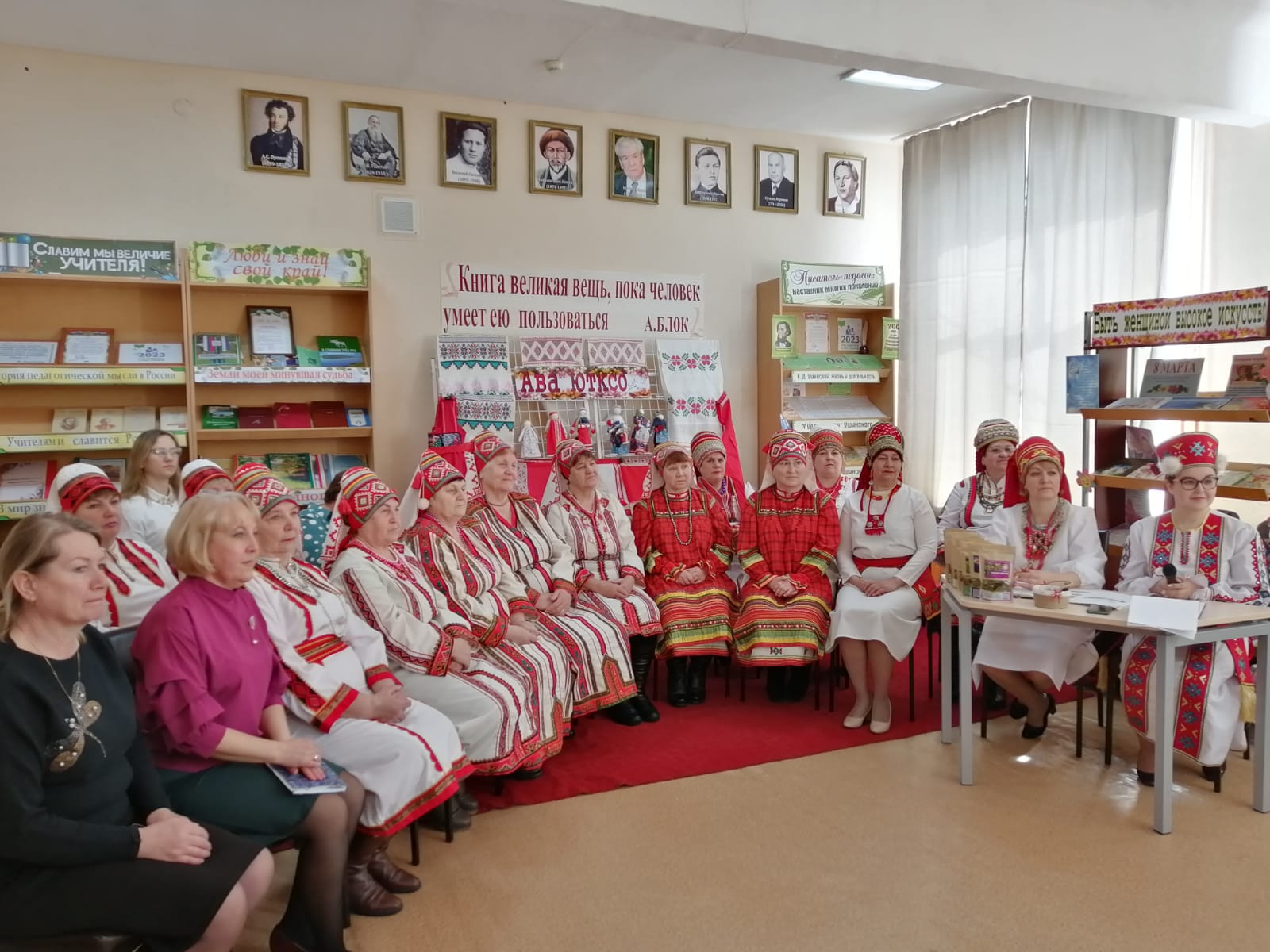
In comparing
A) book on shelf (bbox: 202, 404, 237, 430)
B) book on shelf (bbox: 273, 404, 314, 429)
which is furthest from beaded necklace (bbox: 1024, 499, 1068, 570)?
book on shelf (bbox: 202, 404, 237, 430)

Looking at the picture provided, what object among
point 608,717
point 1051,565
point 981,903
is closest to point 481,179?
point 608,717

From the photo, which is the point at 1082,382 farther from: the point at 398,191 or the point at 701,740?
the point at 398,191

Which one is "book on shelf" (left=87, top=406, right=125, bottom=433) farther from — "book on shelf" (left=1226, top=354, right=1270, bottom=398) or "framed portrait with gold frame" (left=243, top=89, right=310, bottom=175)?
"book on shelf" (left=1226, top=354, right=1270, bottom=398)

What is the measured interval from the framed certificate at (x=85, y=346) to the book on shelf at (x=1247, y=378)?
550 centimetres

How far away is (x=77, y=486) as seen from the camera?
3143mm

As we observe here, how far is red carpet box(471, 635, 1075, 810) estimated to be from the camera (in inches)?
134

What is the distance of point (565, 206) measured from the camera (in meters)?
6.24

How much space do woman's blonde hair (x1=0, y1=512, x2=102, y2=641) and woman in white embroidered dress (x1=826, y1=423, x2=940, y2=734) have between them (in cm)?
297

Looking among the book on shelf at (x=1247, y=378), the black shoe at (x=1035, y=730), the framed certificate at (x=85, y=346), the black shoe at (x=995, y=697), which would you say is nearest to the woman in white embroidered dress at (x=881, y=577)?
the black shoe at (x=995, y=697)

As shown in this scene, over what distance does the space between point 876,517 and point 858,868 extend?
1868 millimetres

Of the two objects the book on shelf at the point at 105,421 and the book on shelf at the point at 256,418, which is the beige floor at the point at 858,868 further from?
the book on shelf at the point at 105,421

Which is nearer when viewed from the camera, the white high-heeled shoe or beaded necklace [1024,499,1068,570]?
beaded necklace [1024,499,1068,570]

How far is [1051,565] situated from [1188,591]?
52cm

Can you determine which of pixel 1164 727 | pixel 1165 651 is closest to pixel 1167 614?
pixel 1165 651
